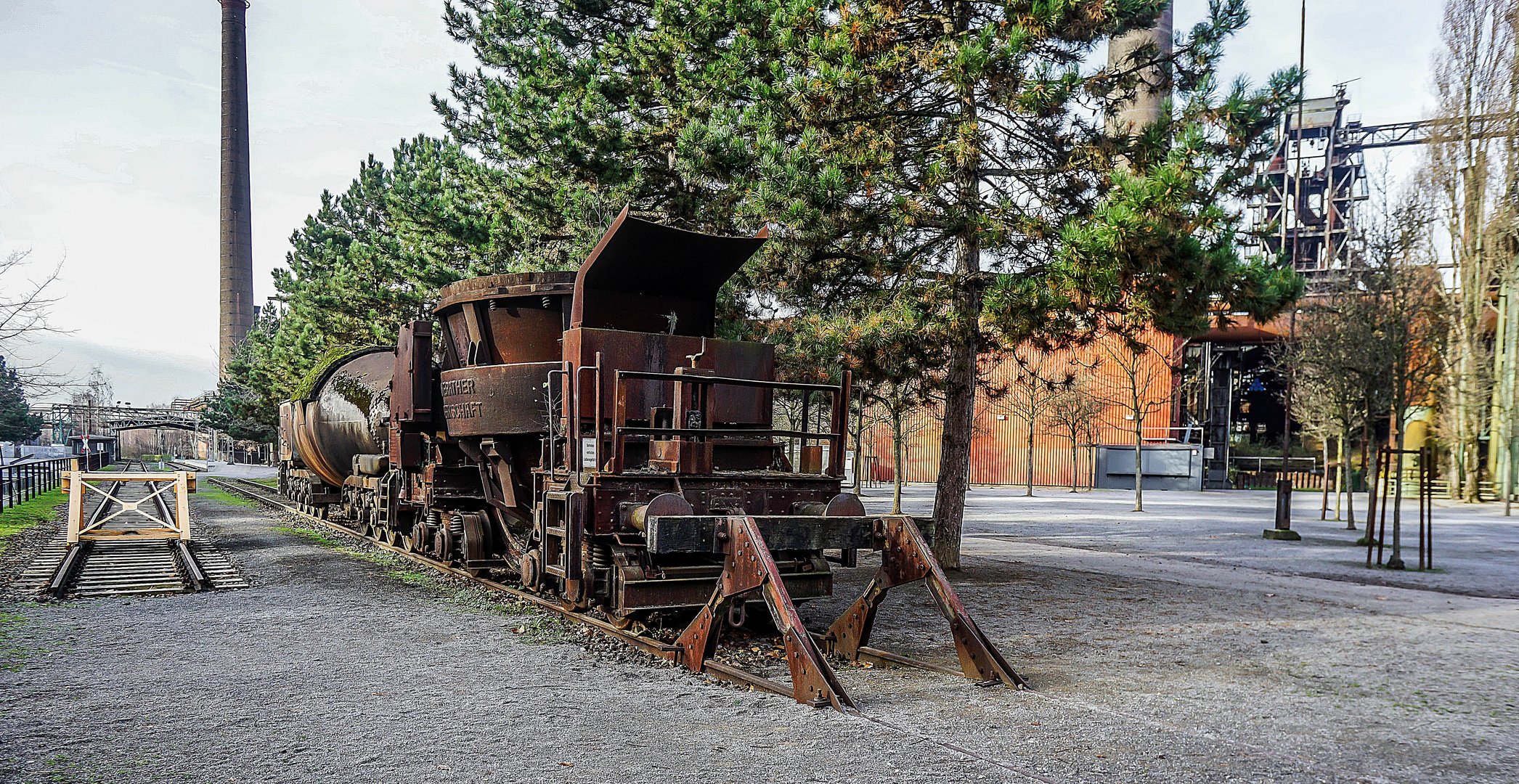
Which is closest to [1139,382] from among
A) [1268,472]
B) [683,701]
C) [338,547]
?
[1268,472]

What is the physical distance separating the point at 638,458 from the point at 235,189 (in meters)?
69.6

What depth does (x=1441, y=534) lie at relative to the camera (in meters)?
20.8

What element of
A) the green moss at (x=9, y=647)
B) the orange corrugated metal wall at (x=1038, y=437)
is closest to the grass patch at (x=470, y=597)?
the green moss at (x=9, y=647)

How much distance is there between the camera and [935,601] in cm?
687

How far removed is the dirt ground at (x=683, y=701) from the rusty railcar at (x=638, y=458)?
0.50 metres

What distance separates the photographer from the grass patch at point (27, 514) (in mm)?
15484

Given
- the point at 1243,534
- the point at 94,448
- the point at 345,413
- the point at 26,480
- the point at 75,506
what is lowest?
the point at 94,448

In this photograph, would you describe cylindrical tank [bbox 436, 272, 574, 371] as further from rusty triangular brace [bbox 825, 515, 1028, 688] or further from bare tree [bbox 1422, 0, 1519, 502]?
bare tree [bbox 1422, 0, 1519, 502]

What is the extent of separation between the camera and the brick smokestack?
217 feet

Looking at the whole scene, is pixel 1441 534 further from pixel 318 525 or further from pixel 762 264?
pixel 318 525

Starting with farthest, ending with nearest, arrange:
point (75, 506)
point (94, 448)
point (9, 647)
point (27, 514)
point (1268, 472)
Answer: point (94, 448)
point (1268, 472)
point (27, 514)
point (75, 506)
point (9, 647)

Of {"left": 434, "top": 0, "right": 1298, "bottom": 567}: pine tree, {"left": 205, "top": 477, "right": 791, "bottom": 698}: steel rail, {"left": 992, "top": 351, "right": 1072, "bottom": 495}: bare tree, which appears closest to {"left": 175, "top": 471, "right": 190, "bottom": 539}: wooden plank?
{"left": 205, "top": 477, "right": 791, "bottom": 698}: steel rail

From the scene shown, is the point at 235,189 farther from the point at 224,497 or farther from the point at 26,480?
the point at 26,480

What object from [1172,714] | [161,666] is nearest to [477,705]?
[161,666]
